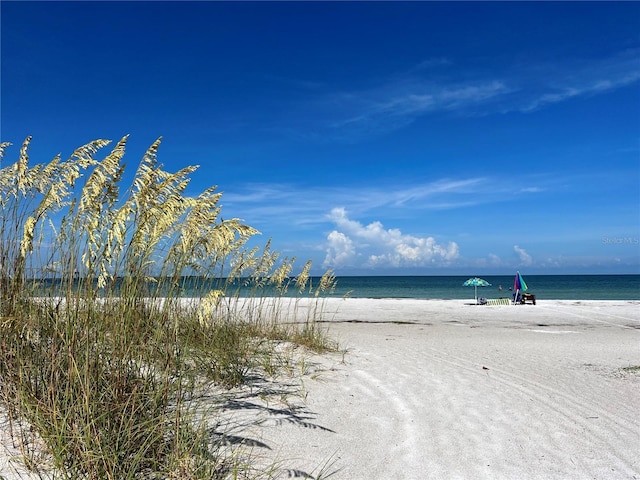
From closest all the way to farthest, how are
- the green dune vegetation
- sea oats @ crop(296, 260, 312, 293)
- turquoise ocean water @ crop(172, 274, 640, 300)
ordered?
the green dune vegetation < sea oats @ crop(296, 260, 312, 293) < turquoise ocean water @ crop(172, 274, 640, 300)

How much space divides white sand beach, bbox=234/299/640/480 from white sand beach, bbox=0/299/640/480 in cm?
2

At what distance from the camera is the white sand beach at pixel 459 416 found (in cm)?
389

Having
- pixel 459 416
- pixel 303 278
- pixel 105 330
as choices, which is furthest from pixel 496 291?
pixel 105 330

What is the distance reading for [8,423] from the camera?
3.39m

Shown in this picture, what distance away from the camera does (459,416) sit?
5.05m

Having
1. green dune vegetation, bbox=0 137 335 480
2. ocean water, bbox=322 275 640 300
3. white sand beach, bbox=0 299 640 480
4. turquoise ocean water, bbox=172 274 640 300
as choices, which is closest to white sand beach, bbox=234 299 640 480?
white sand beach, bbox=0 299 640 480

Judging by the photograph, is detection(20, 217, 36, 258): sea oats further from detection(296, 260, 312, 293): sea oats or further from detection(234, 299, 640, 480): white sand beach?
detection(296, 260, 312, 293): sea oats

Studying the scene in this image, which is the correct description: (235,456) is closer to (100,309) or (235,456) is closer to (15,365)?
(100,309)

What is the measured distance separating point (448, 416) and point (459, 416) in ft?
0.43

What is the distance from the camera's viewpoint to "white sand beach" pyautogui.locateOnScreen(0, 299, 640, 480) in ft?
12.7

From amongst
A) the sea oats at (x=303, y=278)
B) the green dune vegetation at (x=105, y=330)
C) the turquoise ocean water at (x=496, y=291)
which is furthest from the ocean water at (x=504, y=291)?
the green dune vegetation at (x=105, y=330)

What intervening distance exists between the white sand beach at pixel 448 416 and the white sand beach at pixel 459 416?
2 cm

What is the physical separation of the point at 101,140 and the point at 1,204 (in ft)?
3.35

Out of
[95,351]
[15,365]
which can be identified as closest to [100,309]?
[95,351]
